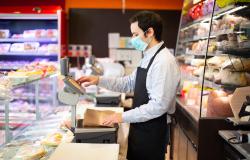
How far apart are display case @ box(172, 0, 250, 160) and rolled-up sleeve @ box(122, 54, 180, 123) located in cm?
50

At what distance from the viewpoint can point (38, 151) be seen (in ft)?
6.84

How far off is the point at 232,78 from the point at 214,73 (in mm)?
462

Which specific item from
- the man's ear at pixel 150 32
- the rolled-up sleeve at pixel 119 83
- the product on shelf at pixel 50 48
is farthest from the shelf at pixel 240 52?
the product on shelf at pixel 50 48

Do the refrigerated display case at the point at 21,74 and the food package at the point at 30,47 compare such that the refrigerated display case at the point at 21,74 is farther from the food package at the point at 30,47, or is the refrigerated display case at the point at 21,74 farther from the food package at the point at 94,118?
the food package at the point at 94,118

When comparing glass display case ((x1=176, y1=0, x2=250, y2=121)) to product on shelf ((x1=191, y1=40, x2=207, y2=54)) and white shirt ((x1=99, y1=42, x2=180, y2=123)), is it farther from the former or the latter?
white shirt ((x1=99, y1=42, x2=180, y2=123))

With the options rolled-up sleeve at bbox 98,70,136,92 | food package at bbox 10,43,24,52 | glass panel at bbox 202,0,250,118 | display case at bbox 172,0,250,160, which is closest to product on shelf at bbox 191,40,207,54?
display case at bbox 172,0,250,160

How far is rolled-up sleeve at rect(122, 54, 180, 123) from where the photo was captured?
239cm

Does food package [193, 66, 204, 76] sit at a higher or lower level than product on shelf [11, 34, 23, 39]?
lower

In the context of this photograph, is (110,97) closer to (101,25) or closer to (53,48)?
→ (53,48)

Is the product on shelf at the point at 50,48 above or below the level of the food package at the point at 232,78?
above

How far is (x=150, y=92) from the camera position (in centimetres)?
251

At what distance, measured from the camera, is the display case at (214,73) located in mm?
2732

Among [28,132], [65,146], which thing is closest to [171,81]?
[65,146]

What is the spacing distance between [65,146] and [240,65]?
1.74 m
